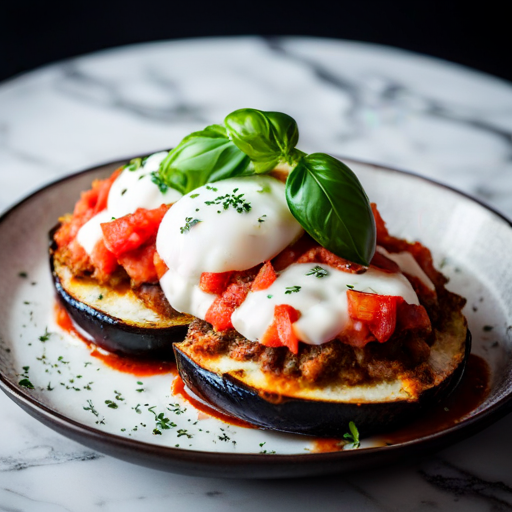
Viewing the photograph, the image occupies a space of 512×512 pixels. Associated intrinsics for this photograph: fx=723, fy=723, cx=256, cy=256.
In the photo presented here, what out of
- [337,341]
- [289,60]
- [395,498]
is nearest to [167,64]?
[289,60]

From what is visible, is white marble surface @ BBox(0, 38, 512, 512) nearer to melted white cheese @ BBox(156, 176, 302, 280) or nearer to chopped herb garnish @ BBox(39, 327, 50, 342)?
chopped herb garnish @ BBox(39, 327, 50, 342)

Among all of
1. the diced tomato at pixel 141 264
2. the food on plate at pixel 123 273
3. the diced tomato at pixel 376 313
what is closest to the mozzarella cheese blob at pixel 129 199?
the food on plate at pixel 123 273

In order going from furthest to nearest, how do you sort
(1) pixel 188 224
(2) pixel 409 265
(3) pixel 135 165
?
(3) pixel 135 165, (2) pixel 409 265, (1) pixel 188 224

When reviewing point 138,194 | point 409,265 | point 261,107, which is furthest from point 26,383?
point 261,107

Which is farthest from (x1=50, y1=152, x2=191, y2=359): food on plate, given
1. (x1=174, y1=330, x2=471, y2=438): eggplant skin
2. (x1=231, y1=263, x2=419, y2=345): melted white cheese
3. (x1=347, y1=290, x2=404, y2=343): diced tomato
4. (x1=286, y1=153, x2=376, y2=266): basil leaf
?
(x1=347, y1=290, x2=404, y2=343): diced tomato

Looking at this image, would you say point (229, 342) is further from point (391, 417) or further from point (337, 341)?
point (391, 417)

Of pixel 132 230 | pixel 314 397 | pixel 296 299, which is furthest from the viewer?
pixel 132 230

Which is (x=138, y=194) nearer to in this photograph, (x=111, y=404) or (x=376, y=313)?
(x=111, y=404)
